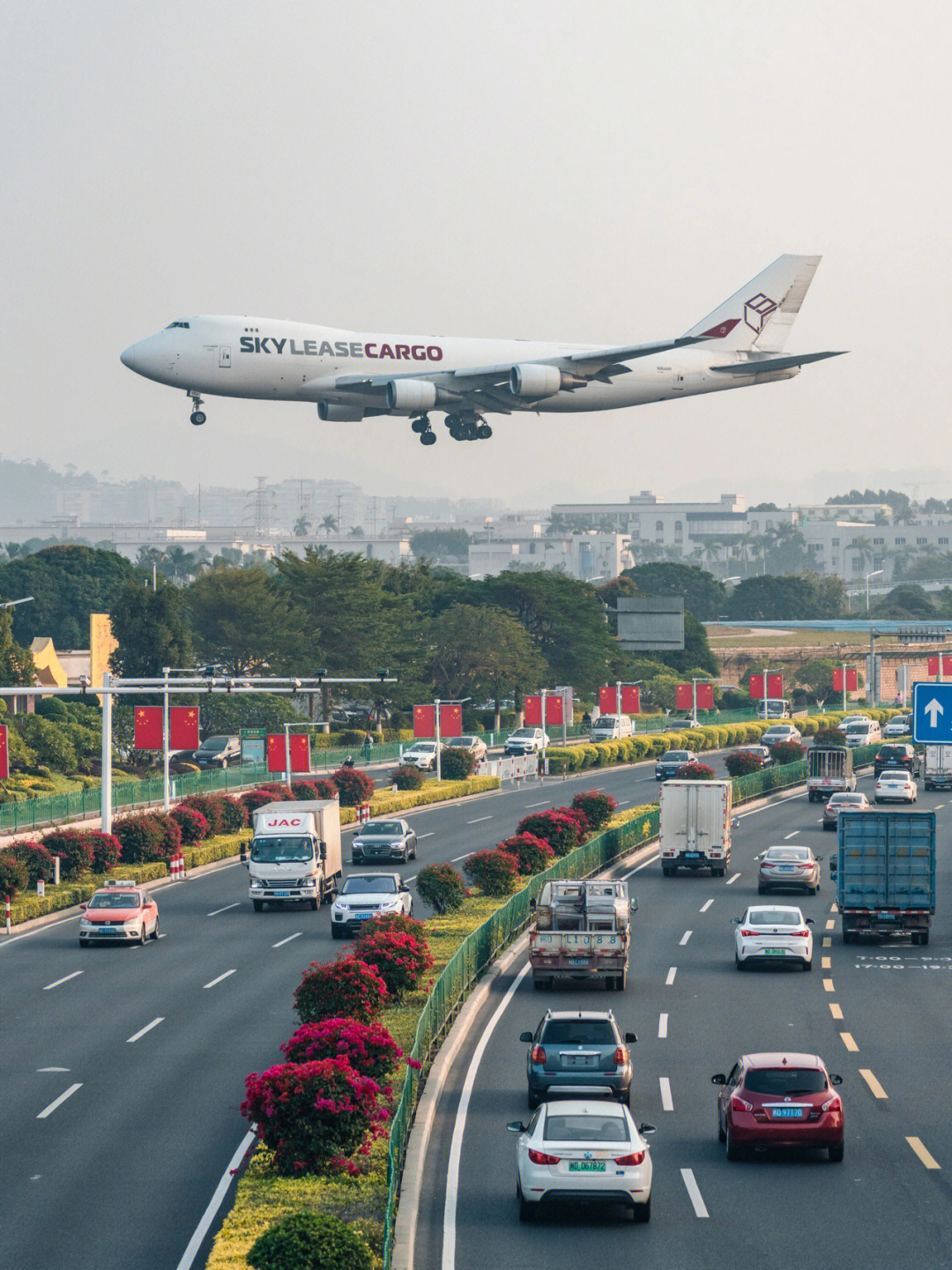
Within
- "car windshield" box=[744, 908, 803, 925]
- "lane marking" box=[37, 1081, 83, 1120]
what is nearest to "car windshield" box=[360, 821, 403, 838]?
"car windshield" box=[744, 908, 803, 925]

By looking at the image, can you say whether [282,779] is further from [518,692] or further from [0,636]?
[518,692]

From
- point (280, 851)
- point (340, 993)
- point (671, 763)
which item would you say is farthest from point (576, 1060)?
point (671, 763)

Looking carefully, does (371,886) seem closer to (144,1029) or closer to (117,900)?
(117,900)

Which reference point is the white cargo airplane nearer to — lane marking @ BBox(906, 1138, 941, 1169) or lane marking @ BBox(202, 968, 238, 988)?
lane marking @ BBox(202, 968, 238, 988)

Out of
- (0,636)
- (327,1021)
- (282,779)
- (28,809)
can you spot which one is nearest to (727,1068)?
(327,1021)

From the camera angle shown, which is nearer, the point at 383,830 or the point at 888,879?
the point at 888,879
